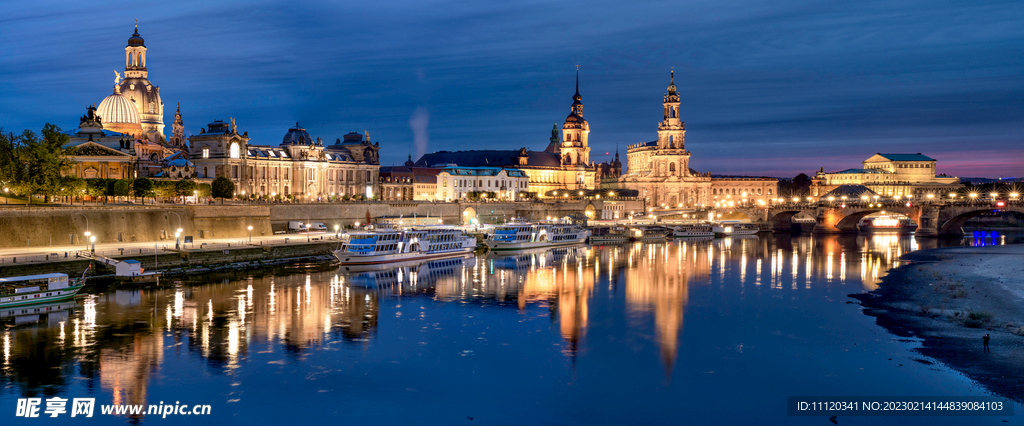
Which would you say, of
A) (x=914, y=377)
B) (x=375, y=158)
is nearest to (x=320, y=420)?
(x=914, y=377)

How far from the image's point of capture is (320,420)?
2464 cm

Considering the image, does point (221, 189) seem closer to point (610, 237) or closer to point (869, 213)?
point (610, 237)

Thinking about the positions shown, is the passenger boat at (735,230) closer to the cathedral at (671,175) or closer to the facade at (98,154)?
the cathedral at (671,175)

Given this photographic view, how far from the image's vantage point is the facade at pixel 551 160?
178 metres

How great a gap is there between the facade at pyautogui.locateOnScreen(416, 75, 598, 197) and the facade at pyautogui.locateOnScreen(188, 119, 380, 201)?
55.4m

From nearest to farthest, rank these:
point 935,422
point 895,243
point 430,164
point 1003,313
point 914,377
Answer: point 935,422, point 914,377, point 1003,313, point 895,243, point 430,164

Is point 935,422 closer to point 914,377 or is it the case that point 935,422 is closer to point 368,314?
point 914,377

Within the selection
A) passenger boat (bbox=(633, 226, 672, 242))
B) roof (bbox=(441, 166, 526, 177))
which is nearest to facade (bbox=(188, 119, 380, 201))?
roof (bbox=(441, 166, 526, 177))

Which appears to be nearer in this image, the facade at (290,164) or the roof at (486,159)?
the facade at (290,164)

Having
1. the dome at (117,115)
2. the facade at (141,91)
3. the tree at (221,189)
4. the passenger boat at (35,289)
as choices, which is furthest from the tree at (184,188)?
the passenger boat at (35,289)

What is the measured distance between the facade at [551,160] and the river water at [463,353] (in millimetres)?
124403

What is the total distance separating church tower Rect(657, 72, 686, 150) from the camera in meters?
Result: 175

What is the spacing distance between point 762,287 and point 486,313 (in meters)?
22.4

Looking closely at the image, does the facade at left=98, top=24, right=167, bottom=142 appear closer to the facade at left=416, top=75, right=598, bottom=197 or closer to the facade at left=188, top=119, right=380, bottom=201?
the facade at left=188, top=119, right=380, bottom=201
